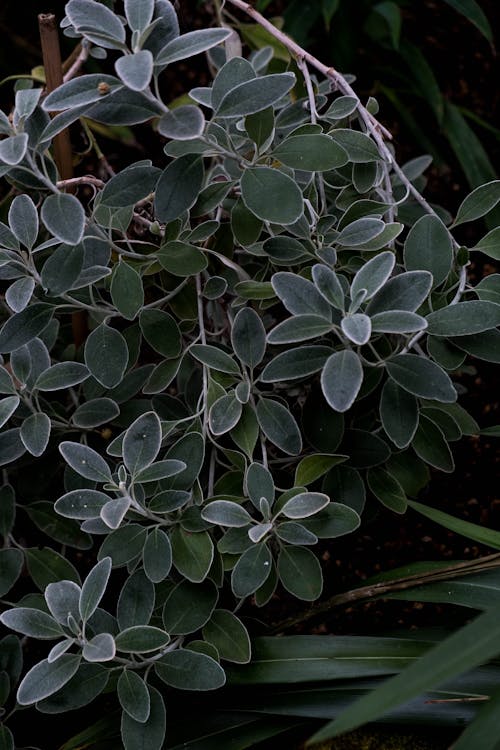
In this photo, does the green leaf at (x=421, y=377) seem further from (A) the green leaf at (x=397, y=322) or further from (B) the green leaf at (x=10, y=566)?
(B) the green leaf at (x=10, y=566)

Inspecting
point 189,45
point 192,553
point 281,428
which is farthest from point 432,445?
point 189,45

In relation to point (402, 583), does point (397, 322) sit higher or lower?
higher

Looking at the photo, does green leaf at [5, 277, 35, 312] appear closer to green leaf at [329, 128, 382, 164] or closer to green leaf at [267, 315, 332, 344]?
green leaf at [267, 315, 332, 344]

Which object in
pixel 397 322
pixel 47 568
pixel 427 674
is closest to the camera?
pixel 427 674

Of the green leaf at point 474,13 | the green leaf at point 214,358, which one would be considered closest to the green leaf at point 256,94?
the green leaf at point 214,358

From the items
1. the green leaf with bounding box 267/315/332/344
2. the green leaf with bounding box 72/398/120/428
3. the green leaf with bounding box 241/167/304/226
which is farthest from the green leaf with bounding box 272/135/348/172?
the green leaf with bounding box 72/398/120/428

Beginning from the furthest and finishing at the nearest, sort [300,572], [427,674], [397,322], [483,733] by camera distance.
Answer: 1. [300,572]
2. [397,322]
3. [483,733]
4. [427,674]

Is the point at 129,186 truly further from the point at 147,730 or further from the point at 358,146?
the point at 147,730

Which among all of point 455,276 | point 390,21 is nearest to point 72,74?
point 455,276
